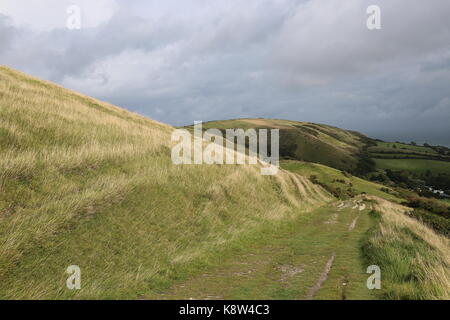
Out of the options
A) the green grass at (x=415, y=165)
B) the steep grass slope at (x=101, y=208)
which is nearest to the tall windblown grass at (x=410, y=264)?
the steep grass slope at (x=101, y=208)

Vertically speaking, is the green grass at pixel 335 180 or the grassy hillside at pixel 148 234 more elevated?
the grassy hillside at pixel 148 234

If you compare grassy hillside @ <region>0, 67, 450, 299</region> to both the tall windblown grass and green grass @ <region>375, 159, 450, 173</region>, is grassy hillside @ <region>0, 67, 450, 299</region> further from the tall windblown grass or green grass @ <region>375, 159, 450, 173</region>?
green grass @ <region>375, 159, 450, 173</region>

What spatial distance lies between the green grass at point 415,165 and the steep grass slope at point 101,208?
176 m

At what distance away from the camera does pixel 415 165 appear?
18375cm

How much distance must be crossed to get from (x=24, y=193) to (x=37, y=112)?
11524mm

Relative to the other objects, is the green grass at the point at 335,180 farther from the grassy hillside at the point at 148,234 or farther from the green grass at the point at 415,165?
the green grass at the point at 415,165

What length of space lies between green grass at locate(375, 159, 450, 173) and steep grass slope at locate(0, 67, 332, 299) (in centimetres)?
17640

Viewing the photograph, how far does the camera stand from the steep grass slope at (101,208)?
37.8 feet

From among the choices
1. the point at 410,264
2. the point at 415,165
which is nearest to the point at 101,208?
the point at 410,264

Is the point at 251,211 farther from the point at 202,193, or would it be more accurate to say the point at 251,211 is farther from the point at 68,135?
the point at 68,135

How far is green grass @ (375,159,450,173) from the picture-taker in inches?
7003

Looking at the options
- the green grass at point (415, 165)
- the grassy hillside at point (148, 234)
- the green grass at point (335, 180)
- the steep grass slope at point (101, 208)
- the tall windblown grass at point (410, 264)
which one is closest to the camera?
the tall windblown grass at point (410, 264)

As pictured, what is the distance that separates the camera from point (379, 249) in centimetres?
1591
